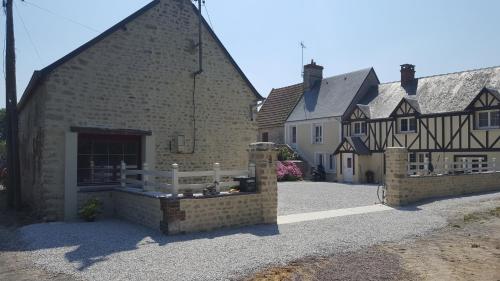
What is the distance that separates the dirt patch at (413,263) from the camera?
650 centimetres

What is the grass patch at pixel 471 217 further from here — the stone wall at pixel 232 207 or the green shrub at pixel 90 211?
the green shrub at pixel 90 211

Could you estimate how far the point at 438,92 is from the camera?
2602 cm

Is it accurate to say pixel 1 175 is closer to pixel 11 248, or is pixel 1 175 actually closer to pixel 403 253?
pixel 11 248

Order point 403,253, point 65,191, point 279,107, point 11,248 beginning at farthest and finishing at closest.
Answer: point 279,107
point 65,191
point 11,248
point 403,253

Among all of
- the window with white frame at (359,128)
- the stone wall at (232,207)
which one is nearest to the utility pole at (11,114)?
the stone wall at (232,207)

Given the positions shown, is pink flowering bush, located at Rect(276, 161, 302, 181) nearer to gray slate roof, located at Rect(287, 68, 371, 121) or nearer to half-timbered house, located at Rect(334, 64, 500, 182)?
half-timbered house, located at Rect(334, 64, 500, 182)

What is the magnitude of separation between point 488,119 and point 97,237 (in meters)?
21.3

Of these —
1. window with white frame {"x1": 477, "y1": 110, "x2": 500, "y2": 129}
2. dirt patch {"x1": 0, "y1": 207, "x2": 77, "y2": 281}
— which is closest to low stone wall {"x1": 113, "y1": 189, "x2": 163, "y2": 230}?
dirt patch {"x1": 0, "y1": 207, "x2": 77, "y2": 281}

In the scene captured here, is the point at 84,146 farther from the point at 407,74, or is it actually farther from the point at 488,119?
the point at 407,74

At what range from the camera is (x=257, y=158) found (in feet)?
35.3

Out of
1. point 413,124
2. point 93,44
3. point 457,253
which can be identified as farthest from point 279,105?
point 457,253

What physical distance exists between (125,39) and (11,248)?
23.5 ft

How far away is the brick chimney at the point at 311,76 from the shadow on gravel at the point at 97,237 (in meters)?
26.1

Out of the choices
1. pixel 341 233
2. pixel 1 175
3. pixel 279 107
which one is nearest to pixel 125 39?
pixel 341 233
